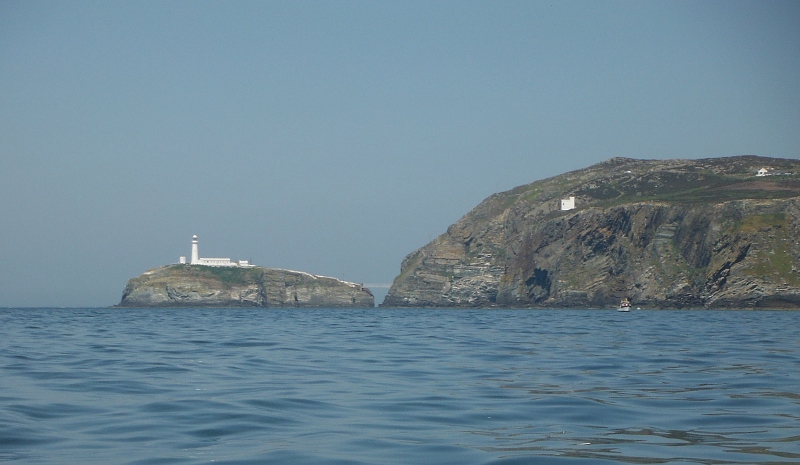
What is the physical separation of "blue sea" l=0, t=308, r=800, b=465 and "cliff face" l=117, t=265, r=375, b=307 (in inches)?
5713

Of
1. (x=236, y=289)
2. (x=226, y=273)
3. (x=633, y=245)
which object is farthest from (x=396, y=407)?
(x=226, y=273)

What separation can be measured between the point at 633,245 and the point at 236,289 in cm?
8661

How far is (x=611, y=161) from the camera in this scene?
193 meters

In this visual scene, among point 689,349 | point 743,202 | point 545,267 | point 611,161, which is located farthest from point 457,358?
point 611,161

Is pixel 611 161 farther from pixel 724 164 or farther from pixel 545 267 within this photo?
pixel 545 267

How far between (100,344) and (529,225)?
386ft

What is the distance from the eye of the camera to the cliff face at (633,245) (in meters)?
104

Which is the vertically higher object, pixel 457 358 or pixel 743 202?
pixel 743 202

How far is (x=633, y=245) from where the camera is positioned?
119500 mm

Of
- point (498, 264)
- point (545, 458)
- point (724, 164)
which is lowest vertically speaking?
point (545, 458)

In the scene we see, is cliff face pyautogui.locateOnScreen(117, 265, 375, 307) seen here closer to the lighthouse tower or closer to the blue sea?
the lighthouse tower

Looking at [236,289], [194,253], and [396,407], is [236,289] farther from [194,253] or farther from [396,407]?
[396,407]

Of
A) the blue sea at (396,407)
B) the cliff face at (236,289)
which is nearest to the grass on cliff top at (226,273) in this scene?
the cliff face at (236,289)

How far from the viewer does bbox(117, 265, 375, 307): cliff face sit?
532 ft
